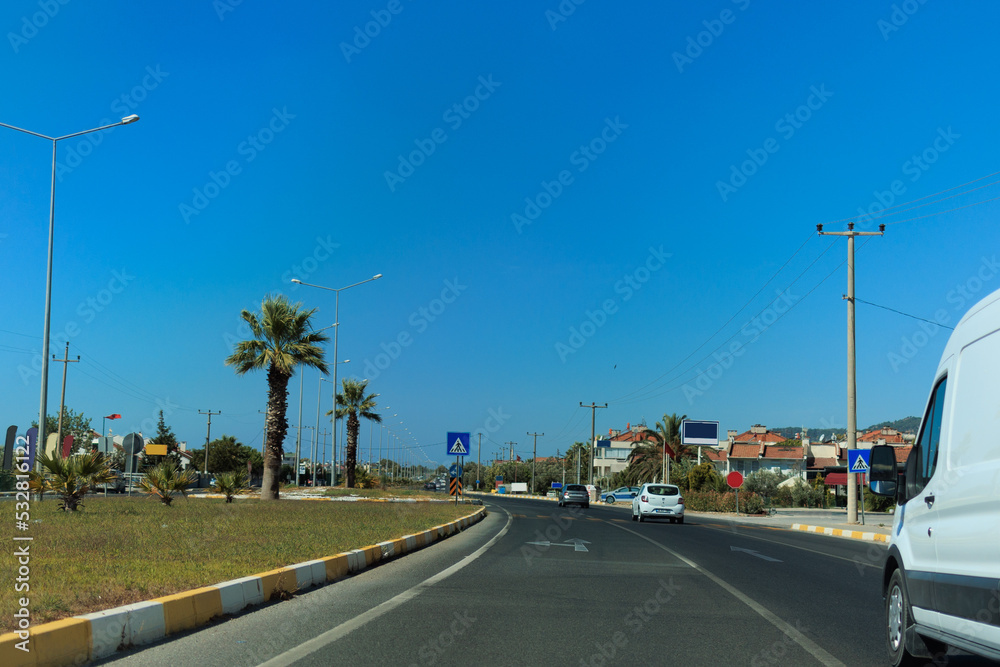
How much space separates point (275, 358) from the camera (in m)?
37.7

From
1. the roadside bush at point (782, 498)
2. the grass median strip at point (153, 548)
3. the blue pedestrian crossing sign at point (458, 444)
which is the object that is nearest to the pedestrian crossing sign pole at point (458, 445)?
the blue pedestrian crossing sign at point (458, 444)

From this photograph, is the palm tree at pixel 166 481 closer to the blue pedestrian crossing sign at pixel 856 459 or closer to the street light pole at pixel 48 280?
the street light pole at pixel 48 280

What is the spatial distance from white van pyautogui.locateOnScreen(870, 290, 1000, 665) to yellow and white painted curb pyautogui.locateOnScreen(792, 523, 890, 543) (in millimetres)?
19629

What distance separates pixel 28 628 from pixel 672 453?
79.9 metres

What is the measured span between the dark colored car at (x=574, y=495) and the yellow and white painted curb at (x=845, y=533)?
25.2 m

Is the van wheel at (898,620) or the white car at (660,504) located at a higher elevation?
the van wheel at (898,620)

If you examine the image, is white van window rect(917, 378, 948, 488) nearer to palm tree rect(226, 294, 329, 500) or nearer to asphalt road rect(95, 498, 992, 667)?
asphalt road rect(95, 498, 992, 667)

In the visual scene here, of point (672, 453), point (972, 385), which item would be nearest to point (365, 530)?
point (972, 385)

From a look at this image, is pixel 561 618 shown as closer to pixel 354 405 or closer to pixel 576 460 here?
pixel 354 405

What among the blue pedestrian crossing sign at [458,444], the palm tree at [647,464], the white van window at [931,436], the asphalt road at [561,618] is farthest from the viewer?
the palm tree at [647,464]

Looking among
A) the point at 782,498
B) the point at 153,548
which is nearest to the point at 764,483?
the point at 782,498

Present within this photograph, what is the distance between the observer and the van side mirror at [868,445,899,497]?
6656 millimetres

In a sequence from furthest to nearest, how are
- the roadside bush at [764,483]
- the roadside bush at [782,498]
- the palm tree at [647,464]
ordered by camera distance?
the palm tree at [647,464]
the roadside bush at [764,483]
the roadside bush at [782,498]

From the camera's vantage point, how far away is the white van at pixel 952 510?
480 centimetres
